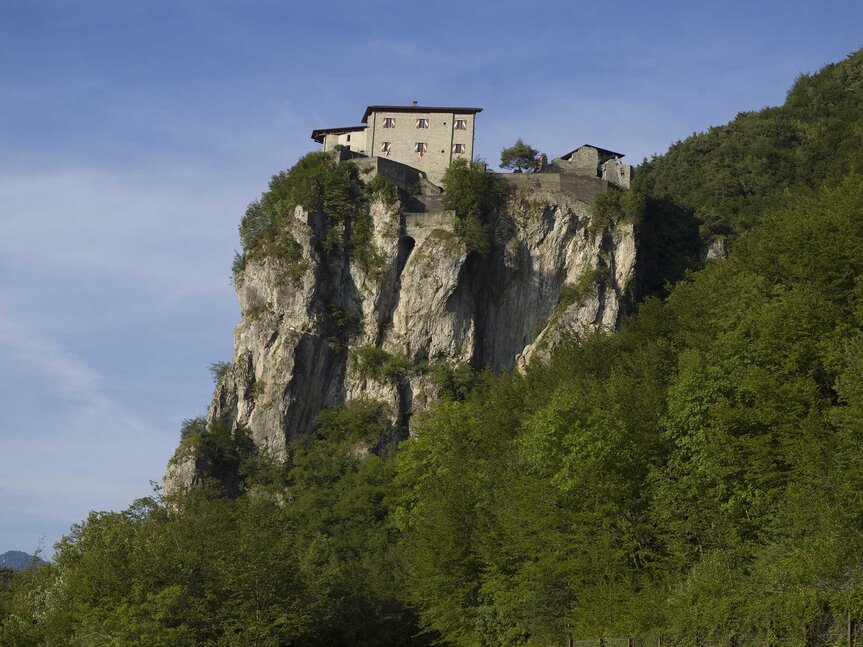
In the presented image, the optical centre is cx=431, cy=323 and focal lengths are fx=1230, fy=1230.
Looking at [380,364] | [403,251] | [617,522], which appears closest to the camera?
[617,522]

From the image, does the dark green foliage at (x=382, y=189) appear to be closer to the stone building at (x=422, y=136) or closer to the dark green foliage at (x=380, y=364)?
the stone building at (x=422, y=136)


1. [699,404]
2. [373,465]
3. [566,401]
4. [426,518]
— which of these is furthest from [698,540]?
[373,465]

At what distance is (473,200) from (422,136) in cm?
1065

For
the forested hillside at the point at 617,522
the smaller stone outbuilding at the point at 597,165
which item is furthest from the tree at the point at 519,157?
the forested hillside at the point at 617,522

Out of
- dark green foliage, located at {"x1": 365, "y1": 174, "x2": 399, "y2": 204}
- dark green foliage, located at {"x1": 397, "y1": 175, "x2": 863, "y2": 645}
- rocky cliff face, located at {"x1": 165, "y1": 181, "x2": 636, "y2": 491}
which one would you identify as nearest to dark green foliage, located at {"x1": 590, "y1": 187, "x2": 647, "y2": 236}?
rocky cliff face, located at {"x1": 165, "y1": 181, "x2": 636, "y2": 491}

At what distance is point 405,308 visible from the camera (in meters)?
95.4

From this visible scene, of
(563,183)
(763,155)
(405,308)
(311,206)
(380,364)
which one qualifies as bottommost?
(380,364)

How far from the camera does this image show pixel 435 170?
10350 centimetres

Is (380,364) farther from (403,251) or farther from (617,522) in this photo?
(617,522)

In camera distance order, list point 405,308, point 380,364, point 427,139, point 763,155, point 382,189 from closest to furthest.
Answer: point 380,364
point 405,308
point 382,189
point 427,139
point 763,155

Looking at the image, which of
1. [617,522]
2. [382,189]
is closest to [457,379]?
[382,189]

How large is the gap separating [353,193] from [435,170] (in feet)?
28.6

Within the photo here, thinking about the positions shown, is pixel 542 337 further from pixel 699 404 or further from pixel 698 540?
pixel 698 540

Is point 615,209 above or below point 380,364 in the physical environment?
above
